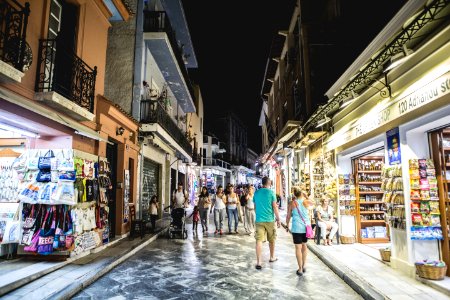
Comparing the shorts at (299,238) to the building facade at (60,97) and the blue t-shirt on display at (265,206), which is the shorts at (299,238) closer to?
the blue t-shirt on display at (265,206)

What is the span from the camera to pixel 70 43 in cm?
852

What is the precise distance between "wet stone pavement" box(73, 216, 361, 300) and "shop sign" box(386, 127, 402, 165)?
2.89 m

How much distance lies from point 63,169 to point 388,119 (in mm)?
7614

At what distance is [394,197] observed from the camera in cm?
709

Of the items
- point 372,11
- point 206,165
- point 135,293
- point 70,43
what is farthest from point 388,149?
point 206,165

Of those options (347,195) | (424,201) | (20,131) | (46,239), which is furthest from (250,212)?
(20,131)

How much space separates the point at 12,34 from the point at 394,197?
870 cm

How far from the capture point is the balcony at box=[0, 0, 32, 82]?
217 inches

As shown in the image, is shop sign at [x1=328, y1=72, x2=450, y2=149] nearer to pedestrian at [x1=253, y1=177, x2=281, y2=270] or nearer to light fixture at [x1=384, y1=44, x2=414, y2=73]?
light fixture at [x1=384, y1=44, x2=414, y2=73]

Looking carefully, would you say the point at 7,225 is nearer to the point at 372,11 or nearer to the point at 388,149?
the point at 388,149

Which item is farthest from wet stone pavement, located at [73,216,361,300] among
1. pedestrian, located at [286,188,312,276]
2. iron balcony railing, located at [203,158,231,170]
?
iron balcony railing, located at [203,158,231,170]

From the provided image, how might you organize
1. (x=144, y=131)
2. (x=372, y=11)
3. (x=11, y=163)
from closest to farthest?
(x=11, y=163), (x=372, y=11), (x=144, y=131)

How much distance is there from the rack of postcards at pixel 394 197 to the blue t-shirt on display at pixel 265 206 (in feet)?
8.71

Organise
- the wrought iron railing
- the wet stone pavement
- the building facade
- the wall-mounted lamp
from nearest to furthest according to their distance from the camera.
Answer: the wet stone pavement
the building facade
the wrought iron railing
the wall-mounted lamp
